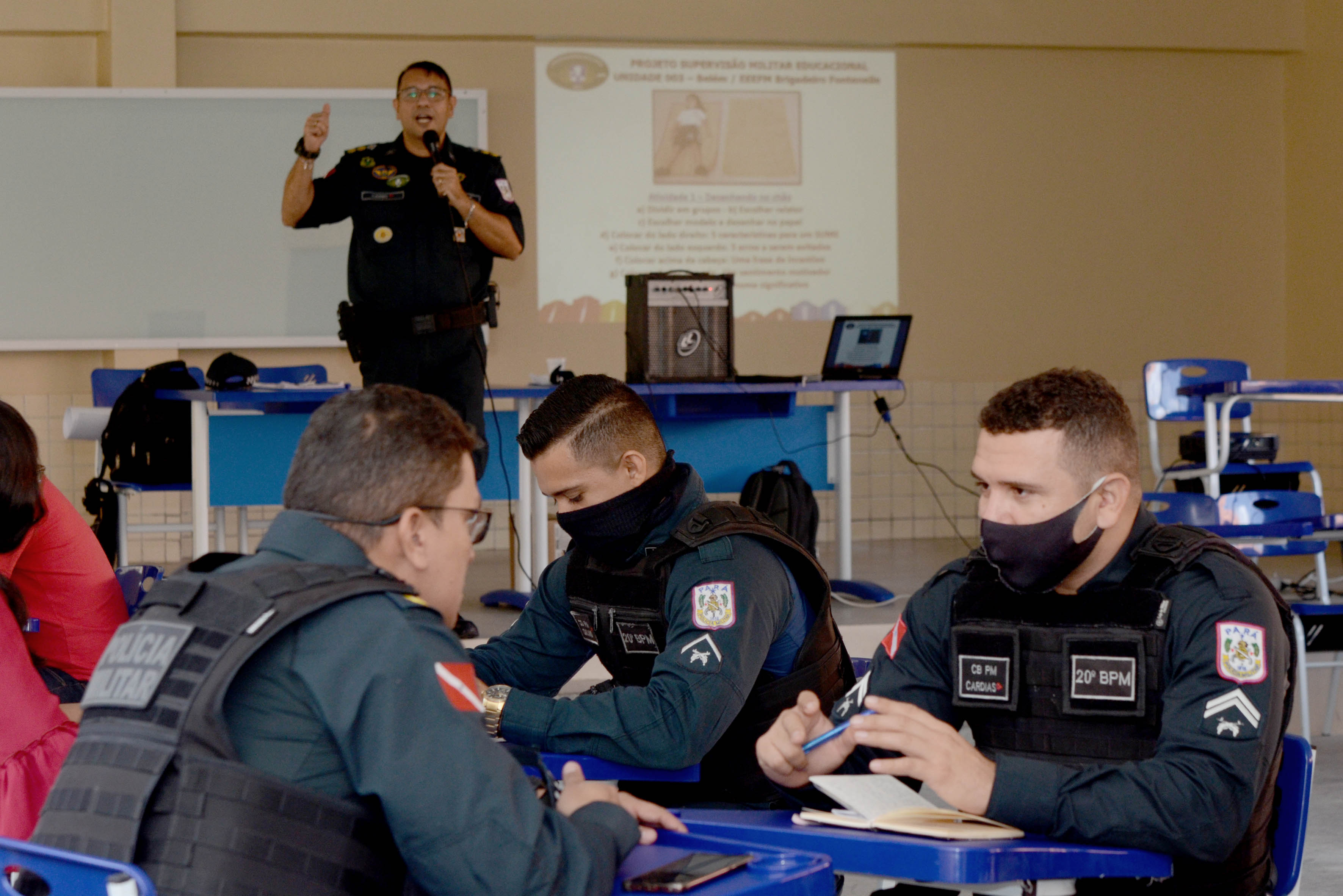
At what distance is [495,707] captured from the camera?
6.57 feet

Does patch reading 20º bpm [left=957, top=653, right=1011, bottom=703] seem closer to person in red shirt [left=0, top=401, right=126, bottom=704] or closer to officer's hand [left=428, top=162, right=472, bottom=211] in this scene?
person in red shirt [left=0, top=401, right=126, bottom=704]

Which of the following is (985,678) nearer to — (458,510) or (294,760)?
(458,510)

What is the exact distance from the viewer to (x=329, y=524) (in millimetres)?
1300

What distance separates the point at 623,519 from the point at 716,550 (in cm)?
20

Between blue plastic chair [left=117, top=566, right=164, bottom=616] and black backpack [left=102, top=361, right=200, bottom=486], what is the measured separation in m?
2.80

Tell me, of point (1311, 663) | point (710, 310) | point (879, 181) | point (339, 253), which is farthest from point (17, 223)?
point (1311, 663)

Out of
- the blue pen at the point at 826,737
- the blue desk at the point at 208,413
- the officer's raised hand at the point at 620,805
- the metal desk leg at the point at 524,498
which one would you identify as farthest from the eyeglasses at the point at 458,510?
the metal desk leg at the point at 524,498

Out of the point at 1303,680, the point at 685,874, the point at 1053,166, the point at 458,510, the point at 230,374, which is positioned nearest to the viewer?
the point at 685,874

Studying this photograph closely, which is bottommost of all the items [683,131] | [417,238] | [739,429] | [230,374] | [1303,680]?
[1303,680]

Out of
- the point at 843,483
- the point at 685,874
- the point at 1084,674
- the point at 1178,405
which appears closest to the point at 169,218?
Answer: the point at 843,483

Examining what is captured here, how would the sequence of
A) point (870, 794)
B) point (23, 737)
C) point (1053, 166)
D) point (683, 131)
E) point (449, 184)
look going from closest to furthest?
point (870, 794) < point (23, 737) < point (449, 184) < point (683, 131) < point (1053, 166)

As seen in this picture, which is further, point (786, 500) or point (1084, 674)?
point (786, 500)

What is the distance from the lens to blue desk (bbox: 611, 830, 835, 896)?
120cm

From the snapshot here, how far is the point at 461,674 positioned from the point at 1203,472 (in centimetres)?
398
